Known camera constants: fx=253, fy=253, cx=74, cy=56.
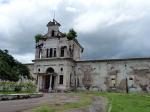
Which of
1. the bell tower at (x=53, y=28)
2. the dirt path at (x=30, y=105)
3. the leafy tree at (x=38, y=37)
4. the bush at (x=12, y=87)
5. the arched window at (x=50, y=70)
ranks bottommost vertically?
the dirt path at (x=30, y=105)

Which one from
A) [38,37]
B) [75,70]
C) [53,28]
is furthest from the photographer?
[38,37]

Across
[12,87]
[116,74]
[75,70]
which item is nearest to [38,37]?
[75,70]

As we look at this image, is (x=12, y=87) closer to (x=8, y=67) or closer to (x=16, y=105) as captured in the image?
(x=8, y=67)

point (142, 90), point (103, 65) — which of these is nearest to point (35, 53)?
point (103, 65)

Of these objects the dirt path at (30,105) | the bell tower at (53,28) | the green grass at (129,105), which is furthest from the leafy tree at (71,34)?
the dirt path at (30,105)

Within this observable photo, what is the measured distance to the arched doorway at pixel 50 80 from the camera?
4719 cm

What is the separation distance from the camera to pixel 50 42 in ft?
164

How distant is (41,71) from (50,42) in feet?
19.6

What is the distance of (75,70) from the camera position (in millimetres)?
48438

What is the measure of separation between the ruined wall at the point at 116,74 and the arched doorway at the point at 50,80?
4.67 metres

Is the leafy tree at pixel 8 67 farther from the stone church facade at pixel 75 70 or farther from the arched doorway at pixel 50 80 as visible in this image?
the stone church facade at pixel 75 70

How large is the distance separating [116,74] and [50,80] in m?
12.4

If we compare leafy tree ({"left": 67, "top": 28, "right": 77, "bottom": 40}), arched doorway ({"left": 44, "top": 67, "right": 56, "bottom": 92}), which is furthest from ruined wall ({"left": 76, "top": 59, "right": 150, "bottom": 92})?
leafy tree ({"left": 67, "top": 28, "right": 77, "bottom": 40})

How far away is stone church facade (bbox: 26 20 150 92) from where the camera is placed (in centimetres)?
4306
